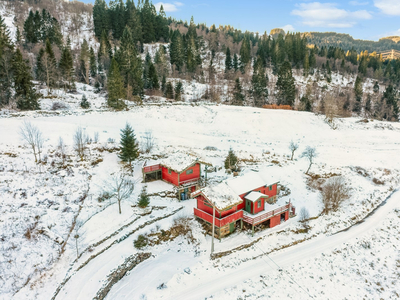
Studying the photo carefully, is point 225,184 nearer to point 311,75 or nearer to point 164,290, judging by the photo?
point 164,290

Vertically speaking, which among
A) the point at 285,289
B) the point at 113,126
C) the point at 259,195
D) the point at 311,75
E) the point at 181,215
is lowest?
the point at 285,289

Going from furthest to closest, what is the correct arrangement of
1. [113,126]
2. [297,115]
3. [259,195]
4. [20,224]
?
[297,115], [113,126], [259,195], [20,224]

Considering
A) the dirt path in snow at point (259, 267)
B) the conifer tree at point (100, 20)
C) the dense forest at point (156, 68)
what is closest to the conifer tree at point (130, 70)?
the dense forest at point (156, 68)

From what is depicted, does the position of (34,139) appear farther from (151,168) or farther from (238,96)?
(238,96)

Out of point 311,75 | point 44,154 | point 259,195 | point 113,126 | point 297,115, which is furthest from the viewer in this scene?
point 311,75

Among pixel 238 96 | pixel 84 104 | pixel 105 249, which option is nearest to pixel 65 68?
pixel 84 104

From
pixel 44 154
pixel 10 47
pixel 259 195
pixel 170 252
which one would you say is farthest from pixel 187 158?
pixel 10 47

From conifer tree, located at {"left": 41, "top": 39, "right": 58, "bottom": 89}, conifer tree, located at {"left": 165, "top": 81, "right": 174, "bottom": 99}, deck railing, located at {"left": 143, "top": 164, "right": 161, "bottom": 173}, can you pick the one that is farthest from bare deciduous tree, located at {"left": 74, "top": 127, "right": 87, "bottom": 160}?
conifer tree, located at {"left": 165, "top": 81, "right": 174, "bottom": 99}
